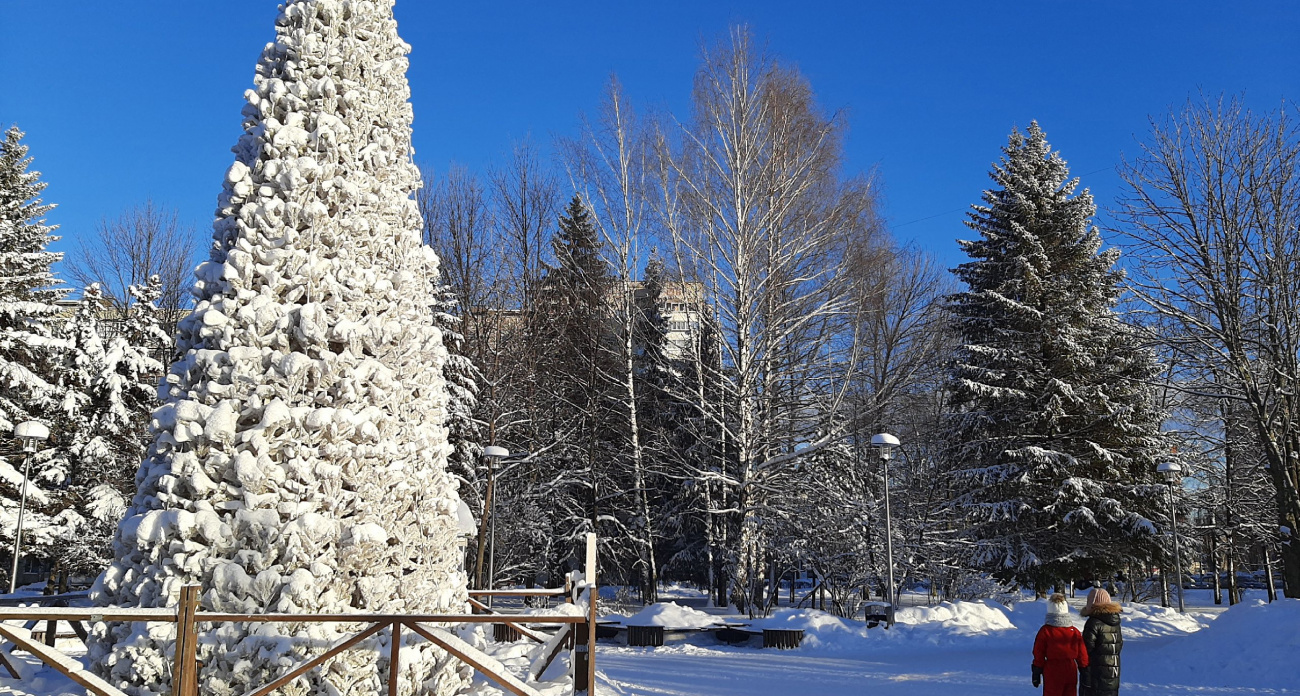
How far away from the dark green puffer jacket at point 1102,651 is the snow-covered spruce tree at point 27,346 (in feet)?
74.7

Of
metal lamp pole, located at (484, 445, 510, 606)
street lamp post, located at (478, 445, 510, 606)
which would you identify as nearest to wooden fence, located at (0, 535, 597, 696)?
metal lamp pole, located at (484, 445, 510, 606)

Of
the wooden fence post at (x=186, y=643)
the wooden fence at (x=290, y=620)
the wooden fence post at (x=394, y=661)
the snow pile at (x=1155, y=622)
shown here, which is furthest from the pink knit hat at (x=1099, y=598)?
the snow pile at (x=1155, y=622)

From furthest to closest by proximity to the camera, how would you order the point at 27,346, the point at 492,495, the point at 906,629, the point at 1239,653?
the point at 27,346, the point at 492,495, the point at 906,629, the point at 1239,653

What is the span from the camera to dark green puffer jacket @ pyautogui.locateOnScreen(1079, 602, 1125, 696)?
697 centimetres

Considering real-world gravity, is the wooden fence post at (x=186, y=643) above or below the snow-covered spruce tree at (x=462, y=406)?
below

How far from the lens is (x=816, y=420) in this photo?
21625 millimetres

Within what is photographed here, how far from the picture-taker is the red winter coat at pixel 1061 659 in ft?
21.6

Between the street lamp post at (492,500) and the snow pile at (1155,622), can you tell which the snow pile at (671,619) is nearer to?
the street lamp post at (492,500)

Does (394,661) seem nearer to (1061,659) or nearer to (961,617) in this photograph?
(1061,659)

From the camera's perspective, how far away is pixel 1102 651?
276 inches

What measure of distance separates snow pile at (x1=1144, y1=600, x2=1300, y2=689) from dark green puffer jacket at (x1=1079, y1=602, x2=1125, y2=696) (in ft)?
14.6

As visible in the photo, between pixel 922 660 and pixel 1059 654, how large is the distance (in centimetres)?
649

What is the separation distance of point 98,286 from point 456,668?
24.9 m

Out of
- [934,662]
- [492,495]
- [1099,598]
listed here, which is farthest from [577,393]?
[1099,598]
